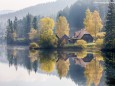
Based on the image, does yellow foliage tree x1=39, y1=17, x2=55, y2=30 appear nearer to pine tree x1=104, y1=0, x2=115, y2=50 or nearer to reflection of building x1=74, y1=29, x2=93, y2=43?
A: reflection of building x1=74, y1=29, x2=93, y2=43

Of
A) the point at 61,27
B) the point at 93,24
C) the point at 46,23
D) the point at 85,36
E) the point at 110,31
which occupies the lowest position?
the point at 85,36

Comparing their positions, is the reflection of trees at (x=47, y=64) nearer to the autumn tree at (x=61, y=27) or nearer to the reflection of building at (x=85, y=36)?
the autumn tree at (x=61, y=27)

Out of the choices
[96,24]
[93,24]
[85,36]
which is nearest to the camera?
[96,24]

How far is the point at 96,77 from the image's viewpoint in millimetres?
42562

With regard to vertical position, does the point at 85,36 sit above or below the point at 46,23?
below

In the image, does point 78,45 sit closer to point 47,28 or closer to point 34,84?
point 47,28

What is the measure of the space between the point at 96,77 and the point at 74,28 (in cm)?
15408

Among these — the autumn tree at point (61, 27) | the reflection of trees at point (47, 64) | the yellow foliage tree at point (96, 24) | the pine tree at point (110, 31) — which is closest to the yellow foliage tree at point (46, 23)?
the autumn tree at point (61, 27)

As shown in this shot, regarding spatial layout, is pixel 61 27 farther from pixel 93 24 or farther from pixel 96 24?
pixel 96 24

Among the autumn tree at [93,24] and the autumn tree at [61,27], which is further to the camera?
the autumn tree at [61,27]

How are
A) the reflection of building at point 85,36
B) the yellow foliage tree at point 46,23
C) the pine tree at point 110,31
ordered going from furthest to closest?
the reflection of building at point 85,36
the yellow foliage tree at point 46,23
the pine tree at point 110,31

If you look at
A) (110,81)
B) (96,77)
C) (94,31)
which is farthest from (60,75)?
(94,31)

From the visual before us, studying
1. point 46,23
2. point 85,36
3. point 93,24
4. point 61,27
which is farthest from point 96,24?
point 46,23

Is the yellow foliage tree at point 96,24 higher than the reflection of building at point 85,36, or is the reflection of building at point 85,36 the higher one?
the yellow foliage tree at point 96,24
